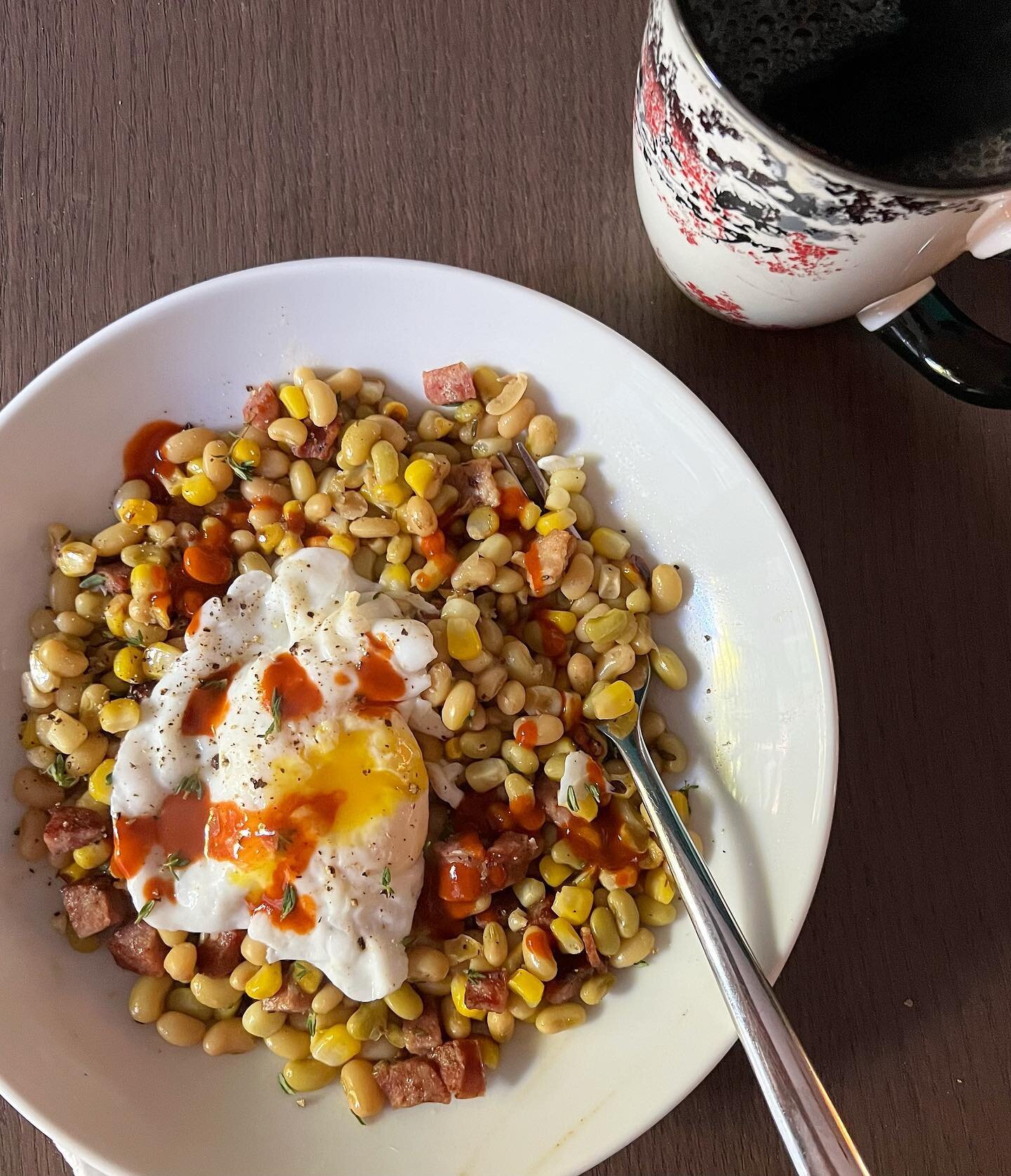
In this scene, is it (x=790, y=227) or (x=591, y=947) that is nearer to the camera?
(x=790, y=227)

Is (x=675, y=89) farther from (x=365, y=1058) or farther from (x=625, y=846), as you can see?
(x=365, y=1058)

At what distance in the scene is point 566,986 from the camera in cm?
112

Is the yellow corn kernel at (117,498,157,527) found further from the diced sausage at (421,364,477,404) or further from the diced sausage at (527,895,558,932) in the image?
the diced sausage at (527,895,558,932)

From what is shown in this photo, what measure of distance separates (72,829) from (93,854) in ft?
0.13

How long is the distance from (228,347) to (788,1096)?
3.45 ft

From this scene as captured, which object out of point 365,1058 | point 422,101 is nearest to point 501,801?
point 365,1058

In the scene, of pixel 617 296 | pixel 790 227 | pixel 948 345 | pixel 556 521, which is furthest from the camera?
pixel 617 296

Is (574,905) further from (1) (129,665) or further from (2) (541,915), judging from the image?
(1) (129,665)

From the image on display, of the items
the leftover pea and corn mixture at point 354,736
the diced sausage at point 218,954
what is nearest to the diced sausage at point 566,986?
the leftover pea and corn mixture at point 354,736

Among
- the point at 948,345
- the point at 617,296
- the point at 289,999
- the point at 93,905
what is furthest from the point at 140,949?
the point at 948,345

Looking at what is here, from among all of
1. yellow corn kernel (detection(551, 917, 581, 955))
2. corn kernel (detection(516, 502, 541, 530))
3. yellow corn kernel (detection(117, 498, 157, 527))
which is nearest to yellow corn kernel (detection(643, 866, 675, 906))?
yellow corn kernel (detection(551, 917, 581, 955))

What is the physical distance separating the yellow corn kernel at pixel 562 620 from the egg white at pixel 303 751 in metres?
0.17

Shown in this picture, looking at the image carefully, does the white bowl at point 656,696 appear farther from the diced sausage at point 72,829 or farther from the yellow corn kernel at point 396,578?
the yellow corn kernel at point 396,578

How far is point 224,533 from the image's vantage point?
1210 millimetres
